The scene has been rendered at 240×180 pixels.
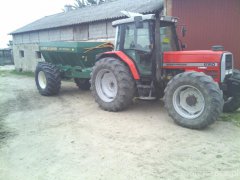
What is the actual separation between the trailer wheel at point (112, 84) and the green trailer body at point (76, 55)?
128cm

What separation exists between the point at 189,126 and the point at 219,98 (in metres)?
0.76

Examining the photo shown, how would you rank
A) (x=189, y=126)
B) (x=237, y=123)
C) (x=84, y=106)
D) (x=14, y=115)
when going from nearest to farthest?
1. (x=189, y=126)
2. (x=237, y=123)
3. (x=14, y=115)
4. (x=84, y=106)

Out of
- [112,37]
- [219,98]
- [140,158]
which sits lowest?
[140,158]

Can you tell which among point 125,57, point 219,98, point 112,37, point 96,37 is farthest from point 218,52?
point 96,37

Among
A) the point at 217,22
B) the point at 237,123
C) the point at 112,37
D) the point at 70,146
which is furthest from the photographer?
the point at 112,37

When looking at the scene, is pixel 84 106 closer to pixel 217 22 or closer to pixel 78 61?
pixel 78 61

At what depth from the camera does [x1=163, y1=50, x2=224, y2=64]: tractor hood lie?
507 cm

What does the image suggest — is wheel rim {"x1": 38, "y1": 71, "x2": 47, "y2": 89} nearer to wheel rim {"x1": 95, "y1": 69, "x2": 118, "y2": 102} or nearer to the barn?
wheel rim {"x1": 95, "y1": 69, "x2": 118, "y2": 102}

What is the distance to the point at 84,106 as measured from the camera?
7031 mm

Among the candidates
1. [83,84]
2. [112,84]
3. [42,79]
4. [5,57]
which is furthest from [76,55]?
[5,57]

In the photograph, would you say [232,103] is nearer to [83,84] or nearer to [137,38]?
[137,38]

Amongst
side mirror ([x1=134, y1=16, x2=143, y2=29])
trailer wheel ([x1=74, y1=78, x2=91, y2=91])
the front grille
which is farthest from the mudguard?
trailer wheel ([x1=74, y1=78, x2=91, y2=91])

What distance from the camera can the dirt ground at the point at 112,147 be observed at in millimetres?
3434

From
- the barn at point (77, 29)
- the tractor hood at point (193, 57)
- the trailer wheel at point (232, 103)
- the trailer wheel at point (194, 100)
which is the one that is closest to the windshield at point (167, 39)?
the tractor hood at point (193, 57)
